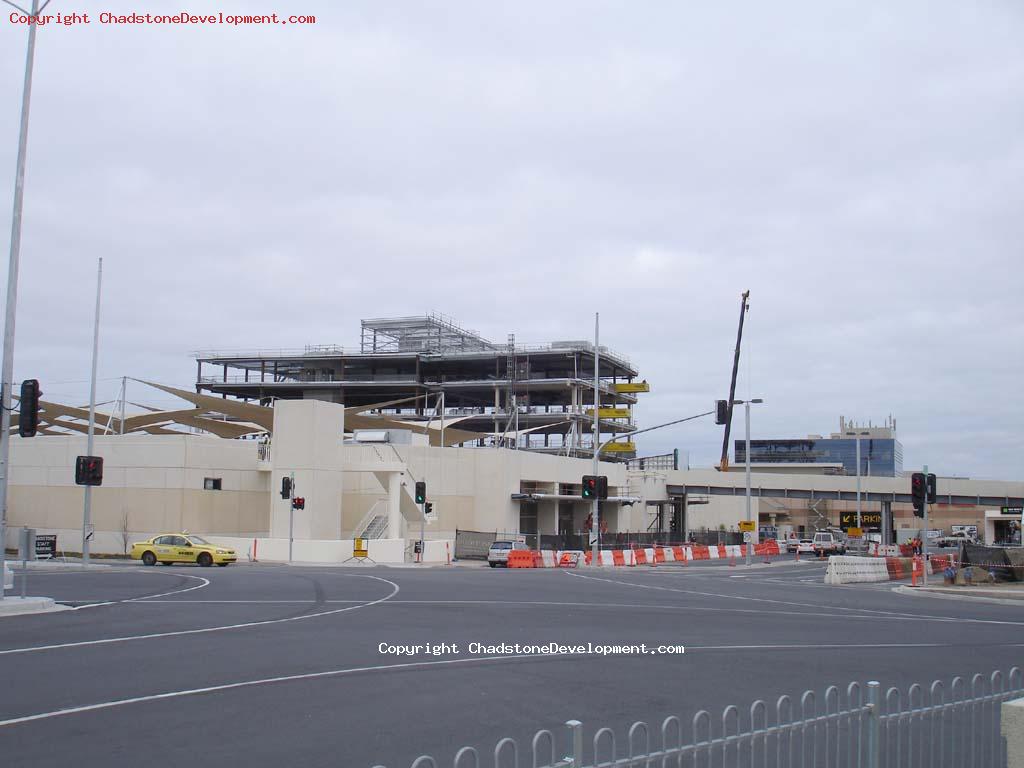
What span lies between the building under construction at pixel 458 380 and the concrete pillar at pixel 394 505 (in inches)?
1965

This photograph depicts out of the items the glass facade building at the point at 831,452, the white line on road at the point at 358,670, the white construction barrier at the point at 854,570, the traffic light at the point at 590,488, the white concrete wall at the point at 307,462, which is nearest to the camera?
the white line on road at the point at 358,670

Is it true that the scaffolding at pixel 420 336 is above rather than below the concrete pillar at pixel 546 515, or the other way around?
above

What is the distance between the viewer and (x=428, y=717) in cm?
1002

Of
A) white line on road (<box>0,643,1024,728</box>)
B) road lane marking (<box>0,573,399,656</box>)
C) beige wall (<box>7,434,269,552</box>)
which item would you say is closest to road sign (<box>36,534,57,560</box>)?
beige wall (<box>7,434,269,552</box>)

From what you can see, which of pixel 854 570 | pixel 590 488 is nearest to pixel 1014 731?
pixel 854 570

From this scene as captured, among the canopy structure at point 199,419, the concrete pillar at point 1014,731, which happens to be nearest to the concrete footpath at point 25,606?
the concrete pillar at point 1014,731

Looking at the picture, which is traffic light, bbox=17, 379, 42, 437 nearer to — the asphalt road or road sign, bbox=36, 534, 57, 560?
the asphalt road

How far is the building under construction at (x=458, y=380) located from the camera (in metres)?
107

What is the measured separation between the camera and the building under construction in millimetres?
106625

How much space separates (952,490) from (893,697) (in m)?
88.3

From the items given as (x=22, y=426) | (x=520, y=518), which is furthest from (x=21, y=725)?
(x=520, y=518)

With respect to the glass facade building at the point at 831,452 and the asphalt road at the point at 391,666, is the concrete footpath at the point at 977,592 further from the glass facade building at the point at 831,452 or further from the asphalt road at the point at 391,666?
the glass facade building at the point at 831,452

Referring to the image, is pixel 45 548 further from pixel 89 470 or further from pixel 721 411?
pixel 721 411

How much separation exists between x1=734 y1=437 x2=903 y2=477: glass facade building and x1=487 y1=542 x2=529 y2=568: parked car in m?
119
